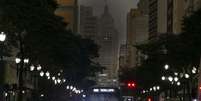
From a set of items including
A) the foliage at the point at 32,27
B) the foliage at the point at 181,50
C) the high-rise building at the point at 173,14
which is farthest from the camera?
the high-rise building at the point at 173,14

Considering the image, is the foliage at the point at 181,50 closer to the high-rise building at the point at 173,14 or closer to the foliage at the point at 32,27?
the high-rise building at the point at 173,14

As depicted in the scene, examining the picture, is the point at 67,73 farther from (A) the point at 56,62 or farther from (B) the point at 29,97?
(A) the point at 56,62

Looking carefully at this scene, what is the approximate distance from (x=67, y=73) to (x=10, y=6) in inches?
2388

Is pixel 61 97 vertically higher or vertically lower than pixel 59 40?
lower

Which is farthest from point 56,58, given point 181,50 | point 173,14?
point 173,14

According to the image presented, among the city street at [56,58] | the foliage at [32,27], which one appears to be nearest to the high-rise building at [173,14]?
the city street at [56,58]

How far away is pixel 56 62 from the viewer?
78.8 m

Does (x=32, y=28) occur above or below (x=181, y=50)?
above

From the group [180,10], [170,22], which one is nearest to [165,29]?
[170,22]

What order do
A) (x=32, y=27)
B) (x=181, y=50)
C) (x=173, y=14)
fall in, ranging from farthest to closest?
(x=173, y=14) < (x=181, y=50) < (x=32, y=27)

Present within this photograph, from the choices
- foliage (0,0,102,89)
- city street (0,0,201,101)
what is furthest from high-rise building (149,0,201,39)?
foliage (0,0,102,89)

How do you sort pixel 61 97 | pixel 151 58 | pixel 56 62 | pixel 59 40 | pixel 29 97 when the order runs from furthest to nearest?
pixel 151 58 → pixel 61 97 → pixel 29 97 → pixel 56 62 → pixel 59 40

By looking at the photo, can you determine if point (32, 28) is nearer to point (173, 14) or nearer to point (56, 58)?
point (56, 58)

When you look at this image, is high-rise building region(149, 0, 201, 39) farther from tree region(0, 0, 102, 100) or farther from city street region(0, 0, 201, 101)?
tree region(0, 0, 102, 100)
